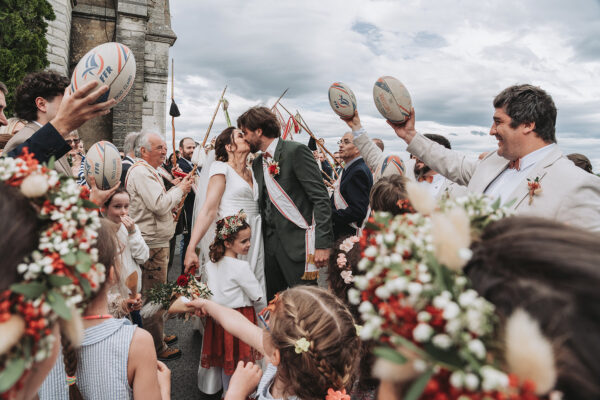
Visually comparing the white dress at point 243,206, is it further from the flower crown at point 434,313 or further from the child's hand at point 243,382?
the flower crown at point 434,313

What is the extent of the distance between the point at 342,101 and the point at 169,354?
121 inches

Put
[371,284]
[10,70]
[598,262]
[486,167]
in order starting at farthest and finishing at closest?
[10,70] < [486,167] < [371,284] < [598,262]

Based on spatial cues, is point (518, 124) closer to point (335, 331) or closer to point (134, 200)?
point (335, 331)

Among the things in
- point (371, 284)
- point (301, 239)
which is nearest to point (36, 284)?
point (371, 284)

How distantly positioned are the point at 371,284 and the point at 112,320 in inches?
55.8

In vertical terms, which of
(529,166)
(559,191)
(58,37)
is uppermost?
(58,37)

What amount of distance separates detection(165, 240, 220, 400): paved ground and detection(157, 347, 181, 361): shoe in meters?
0.05

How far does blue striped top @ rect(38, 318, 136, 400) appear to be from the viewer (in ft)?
5.31

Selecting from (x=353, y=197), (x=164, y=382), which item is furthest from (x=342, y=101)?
A: (x=164, y=382)

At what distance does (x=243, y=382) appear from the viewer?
1.73m

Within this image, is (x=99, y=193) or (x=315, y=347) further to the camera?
(x=99, y=193)

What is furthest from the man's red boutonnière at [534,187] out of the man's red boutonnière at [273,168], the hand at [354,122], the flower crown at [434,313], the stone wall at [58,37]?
the stone wall at [58,37]

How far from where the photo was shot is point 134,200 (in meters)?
4.03

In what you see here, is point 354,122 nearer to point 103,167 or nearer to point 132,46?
point 103,167
